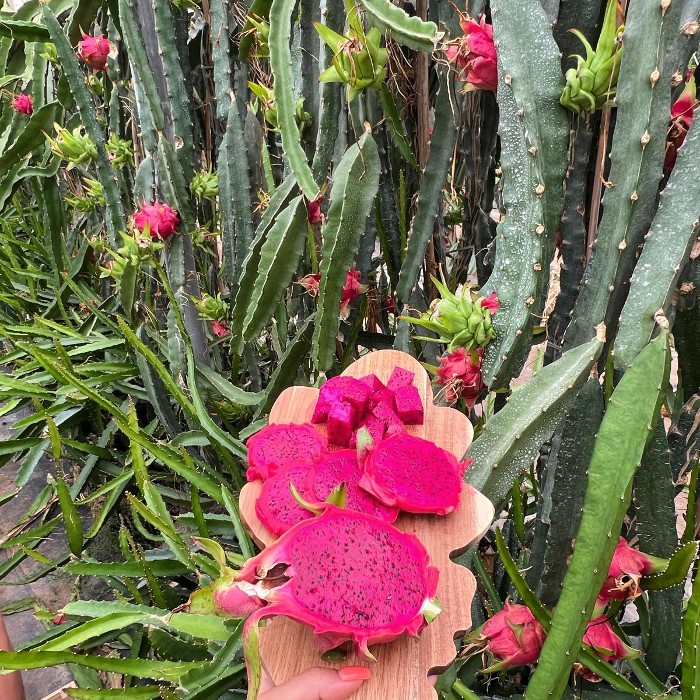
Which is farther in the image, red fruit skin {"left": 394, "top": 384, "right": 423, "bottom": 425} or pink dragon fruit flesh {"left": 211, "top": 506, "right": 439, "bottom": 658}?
red fruit skin {"left": 394, "top": 384, "right": 423, "bottom": 425}

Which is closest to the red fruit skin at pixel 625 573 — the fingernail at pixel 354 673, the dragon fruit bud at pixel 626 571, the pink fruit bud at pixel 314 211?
the dragon fruit bud at pixel 626 571

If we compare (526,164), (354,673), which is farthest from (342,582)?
(526,164)

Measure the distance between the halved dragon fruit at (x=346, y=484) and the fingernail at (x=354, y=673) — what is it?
0.11 metres

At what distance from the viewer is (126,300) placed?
3.36 ft

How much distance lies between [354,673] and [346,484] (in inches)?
5.5

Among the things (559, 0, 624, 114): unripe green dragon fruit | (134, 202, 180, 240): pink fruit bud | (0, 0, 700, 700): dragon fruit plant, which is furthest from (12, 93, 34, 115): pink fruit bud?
(559, 0, 624, 114): unripe green dragon fruit

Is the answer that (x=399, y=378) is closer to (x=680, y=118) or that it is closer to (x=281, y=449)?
(x=281, y=449)

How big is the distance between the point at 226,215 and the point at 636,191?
640 millimetres

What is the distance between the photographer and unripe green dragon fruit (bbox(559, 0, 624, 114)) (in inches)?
17.5

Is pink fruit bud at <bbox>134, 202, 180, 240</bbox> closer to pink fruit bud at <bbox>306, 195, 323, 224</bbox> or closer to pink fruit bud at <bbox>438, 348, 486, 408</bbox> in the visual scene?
pink fruit bud at <bbox>306, 195, 323, 224</bbox>

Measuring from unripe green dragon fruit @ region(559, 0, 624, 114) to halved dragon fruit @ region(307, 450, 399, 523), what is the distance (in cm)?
35

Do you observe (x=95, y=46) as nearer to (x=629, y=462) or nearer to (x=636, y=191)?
(x=636, y=191)

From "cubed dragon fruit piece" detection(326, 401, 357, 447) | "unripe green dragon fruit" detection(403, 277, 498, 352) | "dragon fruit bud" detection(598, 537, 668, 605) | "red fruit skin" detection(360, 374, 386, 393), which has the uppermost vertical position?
"unripe green dragon fruit" detection(403, 277, 498, 352)

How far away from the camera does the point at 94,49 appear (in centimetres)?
106
